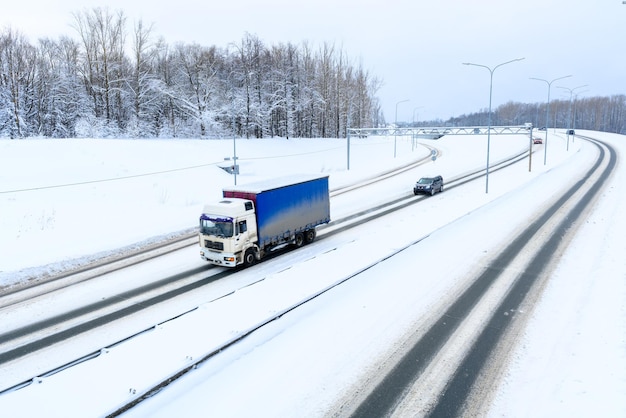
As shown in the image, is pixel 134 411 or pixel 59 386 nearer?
pixel 134 411

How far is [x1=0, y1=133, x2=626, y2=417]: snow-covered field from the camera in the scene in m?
8.30

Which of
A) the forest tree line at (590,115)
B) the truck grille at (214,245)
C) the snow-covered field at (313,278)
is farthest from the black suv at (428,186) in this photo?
the forest tree line at (590,115)

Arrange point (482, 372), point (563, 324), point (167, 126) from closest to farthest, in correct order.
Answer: point (482, 372)
point (563, 324)
point (167, 126)

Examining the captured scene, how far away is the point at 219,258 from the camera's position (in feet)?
52.9

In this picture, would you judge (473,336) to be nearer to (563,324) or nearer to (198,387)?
(563,324)

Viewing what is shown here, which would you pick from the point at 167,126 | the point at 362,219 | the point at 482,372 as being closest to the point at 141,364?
the point at 482,372

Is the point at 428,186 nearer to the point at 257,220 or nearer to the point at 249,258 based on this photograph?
the point at 257,220

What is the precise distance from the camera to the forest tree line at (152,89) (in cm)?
4925

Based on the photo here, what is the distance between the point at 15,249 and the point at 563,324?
2317 centimetres

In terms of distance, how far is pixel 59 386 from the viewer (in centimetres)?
855

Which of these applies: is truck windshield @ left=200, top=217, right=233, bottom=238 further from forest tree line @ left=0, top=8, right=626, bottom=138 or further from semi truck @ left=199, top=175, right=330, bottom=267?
forest tree line @ left=0, top=8, right=626, bottom=138

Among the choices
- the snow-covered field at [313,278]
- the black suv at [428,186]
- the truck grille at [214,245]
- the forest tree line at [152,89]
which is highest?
the forest tree line at [152,89]

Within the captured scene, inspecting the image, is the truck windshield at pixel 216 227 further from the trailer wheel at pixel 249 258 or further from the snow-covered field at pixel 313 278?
the snow-covered field at pixel 313 278

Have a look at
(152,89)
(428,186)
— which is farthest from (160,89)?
(428,186)
